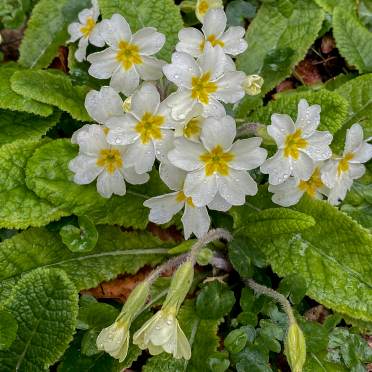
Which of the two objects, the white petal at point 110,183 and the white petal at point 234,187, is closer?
the white petal at point 234,187

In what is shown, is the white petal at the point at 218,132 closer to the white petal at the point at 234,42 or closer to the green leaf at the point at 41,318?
the white petal at the point at 234,42

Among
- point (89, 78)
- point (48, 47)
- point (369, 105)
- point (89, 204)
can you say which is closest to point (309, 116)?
point (369, 105)

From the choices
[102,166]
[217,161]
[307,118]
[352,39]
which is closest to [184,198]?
[217,161]

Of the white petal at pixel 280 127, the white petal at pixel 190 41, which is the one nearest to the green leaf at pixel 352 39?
the white petal at pixel 190 41

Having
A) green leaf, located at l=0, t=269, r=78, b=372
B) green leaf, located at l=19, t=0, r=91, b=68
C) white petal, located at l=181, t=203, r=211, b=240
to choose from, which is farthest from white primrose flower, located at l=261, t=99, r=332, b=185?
green leaf, located at l=19, t=0, r=91, b=68

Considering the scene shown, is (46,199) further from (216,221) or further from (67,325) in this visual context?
(216,221)

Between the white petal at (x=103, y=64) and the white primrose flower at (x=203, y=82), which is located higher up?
the white primrose flower at (x=203, y=82)

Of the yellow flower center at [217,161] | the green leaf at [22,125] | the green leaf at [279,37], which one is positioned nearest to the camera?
the yellow flower center at [217,161]

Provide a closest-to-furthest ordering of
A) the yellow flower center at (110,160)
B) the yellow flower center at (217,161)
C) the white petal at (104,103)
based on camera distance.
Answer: the yellow flower center at (217,161), the white petal at (104,103), the yellow flower center at (110,160)
